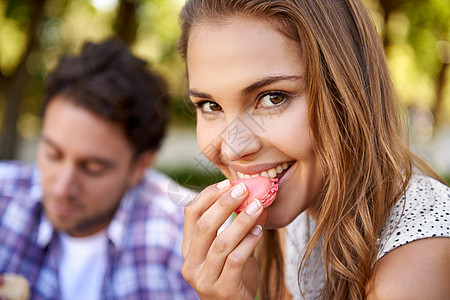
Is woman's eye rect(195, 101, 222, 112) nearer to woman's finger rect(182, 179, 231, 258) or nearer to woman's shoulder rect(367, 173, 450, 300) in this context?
woman's finger rect(182, 179, 231, 258)

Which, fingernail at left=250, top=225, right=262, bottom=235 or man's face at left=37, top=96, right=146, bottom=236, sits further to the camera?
man's face at left=37, top=96, right=146, bottom=236

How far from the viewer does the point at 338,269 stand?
5.47 ft

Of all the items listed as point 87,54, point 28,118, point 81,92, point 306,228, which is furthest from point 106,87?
point 28,118

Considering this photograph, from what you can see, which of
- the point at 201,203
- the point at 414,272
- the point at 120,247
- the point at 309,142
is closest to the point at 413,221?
the point at 414,272

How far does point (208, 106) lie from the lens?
1858 mm

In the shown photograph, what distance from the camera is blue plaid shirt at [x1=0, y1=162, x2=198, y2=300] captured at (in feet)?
9.88

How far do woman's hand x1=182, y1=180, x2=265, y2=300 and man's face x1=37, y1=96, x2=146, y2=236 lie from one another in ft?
4.69

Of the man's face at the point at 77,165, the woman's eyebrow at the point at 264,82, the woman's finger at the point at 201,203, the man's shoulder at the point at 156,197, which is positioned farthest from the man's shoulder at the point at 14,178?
the woman's eyebrow at the point at 264,82

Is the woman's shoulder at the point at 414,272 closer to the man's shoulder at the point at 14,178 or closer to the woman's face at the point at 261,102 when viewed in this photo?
the woman's face at the point at 261,102

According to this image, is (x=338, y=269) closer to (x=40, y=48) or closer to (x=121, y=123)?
(x=121, y=123)

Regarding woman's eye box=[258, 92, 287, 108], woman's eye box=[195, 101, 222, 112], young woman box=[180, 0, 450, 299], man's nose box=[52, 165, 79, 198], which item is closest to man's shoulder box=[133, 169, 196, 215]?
man's nose box=[52, 165, 79, 198]

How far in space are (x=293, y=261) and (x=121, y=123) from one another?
1.62 meters

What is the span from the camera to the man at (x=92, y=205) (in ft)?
9.90

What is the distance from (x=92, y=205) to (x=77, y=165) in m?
0.31
